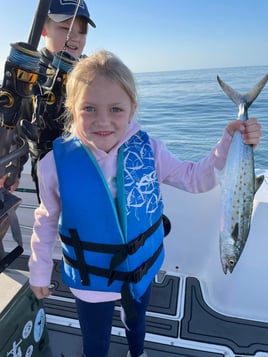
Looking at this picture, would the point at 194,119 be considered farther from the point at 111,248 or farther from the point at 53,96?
the point at 111,248

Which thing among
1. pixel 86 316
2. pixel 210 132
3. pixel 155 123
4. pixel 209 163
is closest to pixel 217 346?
pixel 86 316

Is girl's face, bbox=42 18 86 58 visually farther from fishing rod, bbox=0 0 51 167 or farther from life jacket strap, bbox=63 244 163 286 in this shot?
life jacket strap, bbox=63 244 163 286

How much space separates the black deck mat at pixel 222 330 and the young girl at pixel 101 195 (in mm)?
886

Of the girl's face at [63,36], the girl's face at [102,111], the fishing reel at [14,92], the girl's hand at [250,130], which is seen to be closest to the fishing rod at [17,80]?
the fishing reel at [14,92]

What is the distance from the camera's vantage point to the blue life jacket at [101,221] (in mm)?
1316

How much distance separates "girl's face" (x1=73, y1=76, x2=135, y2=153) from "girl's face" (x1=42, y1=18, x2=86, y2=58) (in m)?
0.74

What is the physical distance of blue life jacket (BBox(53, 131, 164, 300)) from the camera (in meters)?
1.32

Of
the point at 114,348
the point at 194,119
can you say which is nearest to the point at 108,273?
the point at 114,348

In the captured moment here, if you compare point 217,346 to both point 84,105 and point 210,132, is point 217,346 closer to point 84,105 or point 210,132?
point 84,105

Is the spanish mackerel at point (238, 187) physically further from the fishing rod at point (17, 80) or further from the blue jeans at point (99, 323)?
the fishing rod at point (17, 80)

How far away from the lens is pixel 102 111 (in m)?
1.24

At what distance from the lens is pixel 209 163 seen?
4.68ft

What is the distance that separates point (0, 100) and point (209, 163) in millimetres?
923

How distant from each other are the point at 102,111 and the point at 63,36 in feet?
2.91
